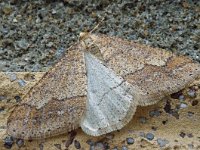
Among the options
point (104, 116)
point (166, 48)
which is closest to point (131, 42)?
point (166, 48)

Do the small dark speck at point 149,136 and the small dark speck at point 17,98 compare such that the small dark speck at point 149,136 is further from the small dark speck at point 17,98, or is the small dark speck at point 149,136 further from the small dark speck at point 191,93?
the small dark speck at point 17,98

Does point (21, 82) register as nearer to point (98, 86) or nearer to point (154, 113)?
point (98, 86)

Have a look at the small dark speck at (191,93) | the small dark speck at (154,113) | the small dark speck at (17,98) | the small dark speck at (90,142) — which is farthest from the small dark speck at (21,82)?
the small dark speck at (191,93)

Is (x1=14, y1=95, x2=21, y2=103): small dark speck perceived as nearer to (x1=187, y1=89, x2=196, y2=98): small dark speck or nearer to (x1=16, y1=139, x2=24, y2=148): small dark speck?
(x1=16, y1=139, x2=24, y2=148): small dark speck

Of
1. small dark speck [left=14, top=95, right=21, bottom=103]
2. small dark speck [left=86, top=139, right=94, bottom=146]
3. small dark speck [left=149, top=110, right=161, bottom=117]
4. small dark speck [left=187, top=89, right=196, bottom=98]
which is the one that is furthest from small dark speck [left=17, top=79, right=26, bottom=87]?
small dark speck [left=187, top=89, right=196, bottom=98]

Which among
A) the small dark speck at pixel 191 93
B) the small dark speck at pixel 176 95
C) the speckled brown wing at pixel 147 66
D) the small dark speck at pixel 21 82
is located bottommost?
the small dark speck at pixel 21 82

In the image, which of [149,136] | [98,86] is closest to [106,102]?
[98,86]

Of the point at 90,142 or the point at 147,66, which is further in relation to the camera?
the point at 147,66
